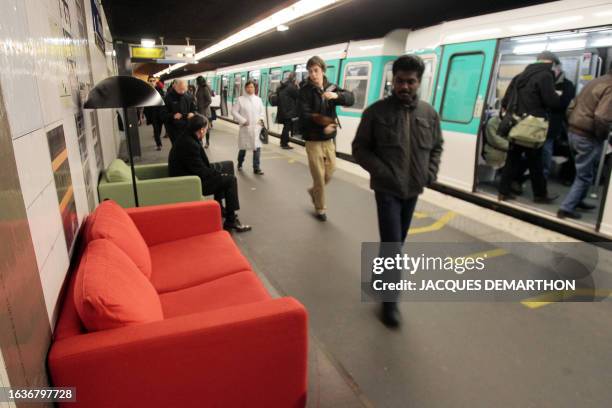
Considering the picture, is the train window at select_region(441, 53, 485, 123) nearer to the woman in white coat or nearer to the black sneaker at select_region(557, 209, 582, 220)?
the black sneaker at select_region(557, 209, 582, 220)

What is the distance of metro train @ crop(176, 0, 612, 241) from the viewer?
154 inches

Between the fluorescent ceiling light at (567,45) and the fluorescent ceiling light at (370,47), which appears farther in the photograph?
the fluorescent ceiling light at (370,47)

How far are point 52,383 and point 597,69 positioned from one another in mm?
8135

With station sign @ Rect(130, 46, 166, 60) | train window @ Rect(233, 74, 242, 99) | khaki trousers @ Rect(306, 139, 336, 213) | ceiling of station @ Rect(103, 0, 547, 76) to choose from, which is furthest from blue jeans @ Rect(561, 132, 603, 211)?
train window @ Rect(233, 74, 242, 99)

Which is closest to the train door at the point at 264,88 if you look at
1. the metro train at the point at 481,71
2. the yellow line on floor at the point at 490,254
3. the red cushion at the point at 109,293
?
the metro train at the point at 481,71

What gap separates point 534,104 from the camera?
4.66m

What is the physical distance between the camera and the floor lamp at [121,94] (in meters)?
2.85

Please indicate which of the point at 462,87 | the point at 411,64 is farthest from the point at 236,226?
the point at 462,87

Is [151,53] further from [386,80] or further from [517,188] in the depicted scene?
[517,188]

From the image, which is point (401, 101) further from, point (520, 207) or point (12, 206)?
point (520, 207)

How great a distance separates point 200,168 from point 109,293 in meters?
2.74

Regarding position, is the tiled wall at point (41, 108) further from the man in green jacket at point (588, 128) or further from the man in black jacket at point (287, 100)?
the man in black jacket at point (287, 100)

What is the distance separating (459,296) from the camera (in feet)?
9.71

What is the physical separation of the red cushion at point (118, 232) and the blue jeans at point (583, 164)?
438 centimetres
